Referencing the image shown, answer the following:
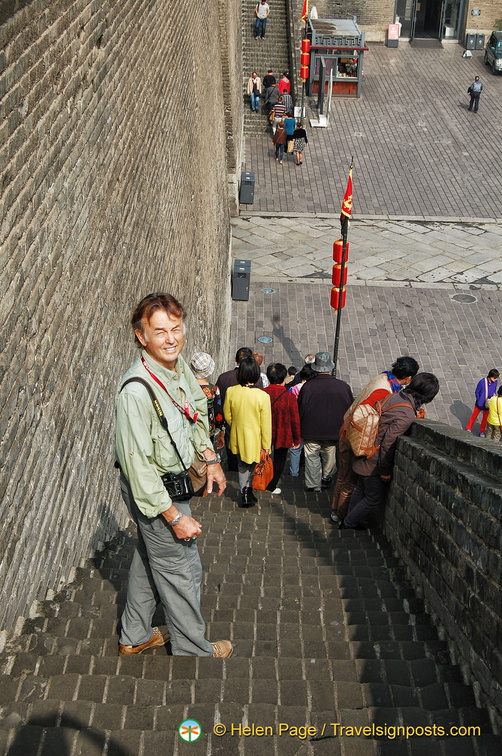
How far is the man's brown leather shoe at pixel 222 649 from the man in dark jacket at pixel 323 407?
146 inches

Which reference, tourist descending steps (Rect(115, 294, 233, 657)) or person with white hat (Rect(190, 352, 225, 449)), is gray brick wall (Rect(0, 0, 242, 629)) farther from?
person with white hat (Rect(190, 352, 225, 449))

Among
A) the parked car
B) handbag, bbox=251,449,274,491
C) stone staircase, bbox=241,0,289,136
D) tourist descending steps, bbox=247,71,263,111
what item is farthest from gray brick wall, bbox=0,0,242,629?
the parked car

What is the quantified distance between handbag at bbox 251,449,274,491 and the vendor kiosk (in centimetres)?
1935

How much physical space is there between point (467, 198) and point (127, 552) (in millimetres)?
16771

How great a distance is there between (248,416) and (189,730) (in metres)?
3.46

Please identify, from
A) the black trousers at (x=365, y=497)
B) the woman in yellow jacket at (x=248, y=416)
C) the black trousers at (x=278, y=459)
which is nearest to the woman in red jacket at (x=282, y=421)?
the black trousers at (x=278, y=459)

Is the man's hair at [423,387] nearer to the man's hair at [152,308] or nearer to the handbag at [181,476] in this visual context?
the handbag at [181,476]

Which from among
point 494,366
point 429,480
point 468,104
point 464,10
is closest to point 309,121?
point 468,104

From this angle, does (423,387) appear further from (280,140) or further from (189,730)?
(280,140)

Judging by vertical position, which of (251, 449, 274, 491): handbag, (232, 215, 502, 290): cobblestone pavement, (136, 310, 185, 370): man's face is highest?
(136, 310, 185, 370): man's face

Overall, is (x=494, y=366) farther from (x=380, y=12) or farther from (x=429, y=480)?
(x=380, y=12)

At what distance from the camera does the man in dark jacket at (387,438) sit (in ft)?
19.9

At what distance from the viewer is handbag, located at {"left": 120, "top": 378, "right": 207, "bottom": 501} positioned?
3.53 m

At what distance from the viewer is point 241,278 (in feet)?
52.3
